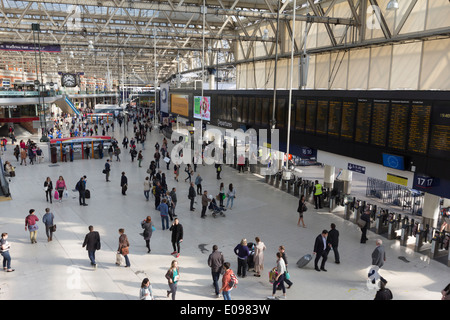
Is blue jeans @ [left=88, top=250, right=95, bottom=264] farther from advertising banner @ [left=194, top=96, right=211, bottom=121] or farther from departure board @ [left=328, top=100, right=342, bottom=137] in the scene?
advertising banner @ [left=194, top=96, right=211, bottom=121]

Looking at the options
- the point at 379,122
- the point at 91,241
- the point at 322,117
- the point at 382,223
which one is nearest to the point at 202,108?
the point at 322,117

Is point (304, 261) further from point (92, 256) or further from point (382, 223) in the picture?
point (92, 256)

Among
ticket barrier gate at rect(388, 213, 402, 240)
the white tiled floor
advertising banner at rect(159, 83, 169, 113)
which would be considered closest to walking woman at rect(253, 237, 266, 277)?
the white tiled floor

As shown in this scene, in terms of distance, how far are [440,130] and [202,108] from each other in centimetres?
1913

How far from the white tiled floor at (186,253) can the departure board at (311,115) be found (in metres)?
3.78

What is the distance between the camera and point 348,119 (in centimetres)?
1311

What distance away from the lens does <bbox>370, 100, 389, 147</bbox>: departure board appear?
11648 millimetres

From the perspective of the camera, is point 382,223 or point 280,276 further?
point 382,223

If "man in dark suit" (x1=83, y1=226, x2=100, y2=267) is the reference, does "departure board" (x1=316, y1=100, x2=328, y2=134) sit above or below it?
above

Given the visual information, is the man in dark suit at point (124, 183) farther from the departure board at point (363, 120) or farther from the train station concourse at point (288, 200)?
the departure board at point (363, 120)

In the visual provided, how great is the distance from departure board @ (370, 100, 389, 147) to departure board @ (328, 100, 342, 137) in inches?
62.9

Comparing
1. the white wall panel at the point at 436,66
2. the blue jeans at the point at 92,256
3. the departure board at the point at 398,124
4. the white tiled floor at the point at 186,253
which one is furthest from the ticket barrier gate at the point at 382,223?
the blue jeans at the point at 92,256

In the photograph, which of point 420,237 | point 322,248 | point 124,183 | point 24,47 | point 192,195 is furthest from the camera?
point 24,47

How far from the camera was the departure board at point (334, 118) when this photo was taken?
13.5m
